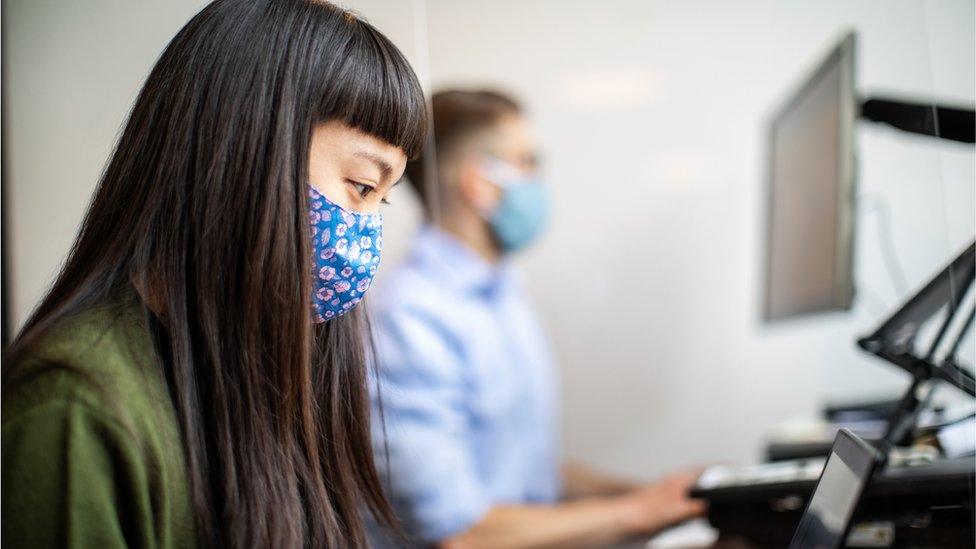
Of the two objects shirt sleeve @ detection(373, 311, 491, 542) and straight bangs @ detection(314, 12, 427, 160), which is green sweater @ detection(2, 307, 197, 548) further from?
shirt sleeve @ detection(373, 311, 491, 542)

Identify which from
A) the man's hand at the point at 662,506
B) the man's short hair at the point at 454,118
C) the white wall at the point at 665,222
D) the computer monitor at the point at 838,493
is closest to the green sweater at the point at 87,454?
the computer monitor at the point at 838,493

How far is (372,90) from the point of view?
30.5 inches

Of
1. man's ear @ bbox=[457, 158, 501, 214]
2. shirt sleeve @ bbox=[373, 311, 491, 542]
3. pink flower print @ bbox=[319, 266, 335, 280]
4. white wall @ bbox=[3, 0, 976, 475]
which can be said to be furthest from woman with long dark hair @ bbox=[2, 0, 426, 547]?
white wall @ bbox=[3, 0, 976, 475]

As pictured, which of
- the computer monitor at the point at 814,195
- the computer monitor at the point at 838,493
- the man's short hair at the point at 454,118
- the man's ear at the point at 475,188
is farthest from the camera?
the man's ear at the point at 475,188

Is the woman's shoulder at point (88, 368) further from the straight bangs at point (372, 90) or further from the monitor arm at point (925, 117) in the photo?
the monitor arm at point (925, 117)

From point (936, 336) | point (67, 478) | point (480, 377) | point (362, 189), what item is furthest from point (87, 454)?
point (480, 377)

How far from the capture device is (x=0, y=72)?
2.52ft

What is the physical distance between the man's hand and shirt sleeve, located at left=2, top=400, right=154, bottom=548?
4.30 ft

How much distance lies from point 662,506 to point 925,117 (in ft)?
3.23

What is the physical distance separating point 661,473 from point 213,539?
2097mm

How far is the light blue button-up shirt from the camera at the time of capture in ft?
5.88

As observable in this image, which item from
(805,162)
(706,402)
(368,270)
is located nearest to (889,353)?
(368,270)

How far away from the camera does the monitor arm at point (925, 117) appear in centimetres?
104

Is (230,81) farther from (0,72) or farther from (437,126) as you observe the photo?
(437,126)
